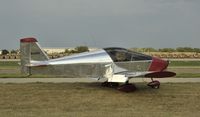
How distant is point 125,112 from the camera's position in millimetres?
13367

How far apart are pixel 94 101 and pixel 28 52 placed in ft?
15.4

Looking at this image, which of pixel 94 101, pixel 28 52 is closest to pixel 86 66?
pixel 28 52

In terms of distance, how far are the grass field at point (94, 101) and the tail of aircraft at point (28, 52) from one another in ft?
3.67

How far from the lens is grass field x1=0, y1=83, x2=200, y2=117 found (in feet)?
43.5

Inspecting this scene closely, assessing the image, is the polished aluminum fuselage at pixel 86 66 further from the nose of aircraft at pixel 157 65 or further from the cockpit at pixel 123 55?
the nose of aircraft at pixel 157 65

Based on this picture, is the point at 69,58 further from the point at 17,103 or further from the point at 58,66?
the point at 17,103

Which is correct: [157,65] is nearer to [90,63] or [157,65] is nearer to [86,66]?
[90,63]

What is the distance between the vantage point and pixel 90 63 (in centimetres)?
1852

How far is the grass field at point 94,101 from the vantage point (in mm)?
13258

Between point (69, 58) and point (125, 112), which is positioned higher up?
point (69, 58)

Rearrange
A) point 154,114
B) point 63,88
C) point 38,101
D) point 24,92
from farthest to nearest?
point 63,88
point 24,92
point 38,101
point 154,114

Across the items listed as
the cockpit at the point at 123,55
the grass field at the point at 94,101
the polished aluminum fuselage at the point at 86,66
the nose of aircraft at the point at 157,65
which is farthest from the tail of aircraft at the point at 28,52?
the nose of aircraft at the point at 157,65

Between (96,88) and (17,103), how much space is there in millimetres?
4827

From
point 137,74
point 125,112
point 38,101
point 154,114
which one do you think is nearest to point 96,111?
point 125,112
